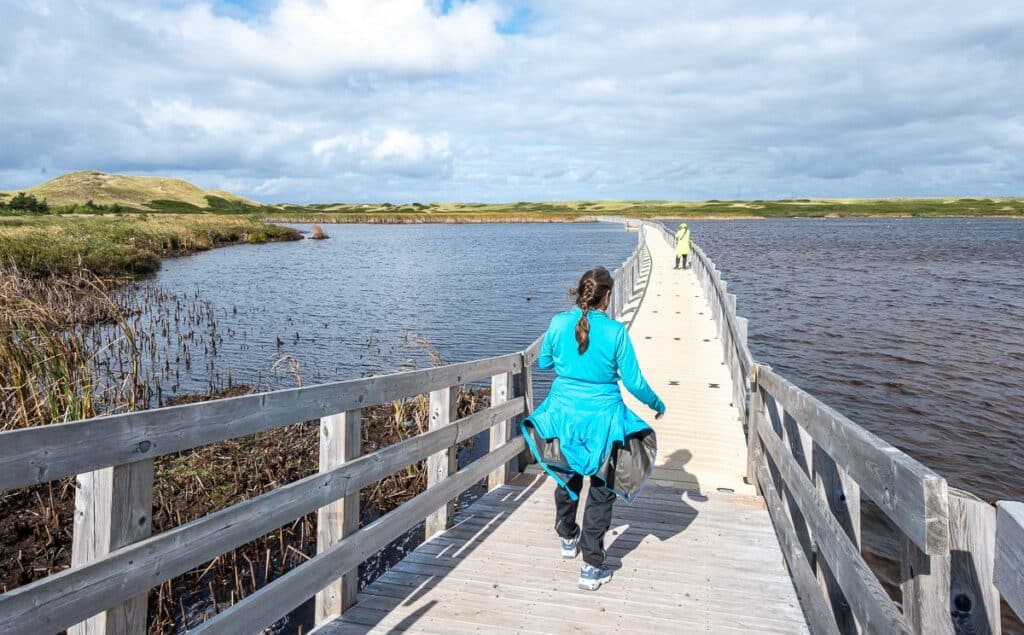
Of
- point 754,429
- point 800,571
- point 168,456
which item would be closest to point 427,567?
point 800,571

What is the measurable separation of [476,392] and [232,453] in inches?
200

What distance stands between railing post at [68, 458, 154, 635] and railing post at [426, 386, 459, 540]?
266cm

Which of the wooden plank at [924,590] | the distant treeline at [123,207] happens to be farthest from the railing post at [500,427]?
the distant treeline at [123,207]

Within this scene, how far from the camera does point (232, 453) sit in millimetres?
8164

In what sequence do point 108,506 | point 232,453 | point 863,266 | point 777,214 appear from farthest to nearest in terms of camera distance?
Answer: point 777,214
point 863,266
point 232,453
point 108,506

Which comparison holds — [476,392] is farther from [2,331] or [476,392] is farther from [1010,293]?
[1010,293]

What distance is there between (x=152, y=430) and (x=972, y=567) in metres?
2.64

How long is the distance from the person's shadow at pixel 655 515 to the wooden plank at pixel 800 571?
65cm

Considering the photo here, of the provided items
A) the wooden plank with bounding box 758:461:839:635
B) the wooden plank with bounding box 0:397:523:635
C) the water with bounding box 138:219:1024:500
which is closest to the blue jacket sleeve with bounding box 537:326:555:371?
the wooden plank with bounding box 0:397:523:635

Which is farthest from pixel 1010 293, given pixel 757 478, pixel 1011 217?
pixel 1011 217

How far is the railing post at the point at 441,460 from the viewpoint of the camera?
17.2 ft

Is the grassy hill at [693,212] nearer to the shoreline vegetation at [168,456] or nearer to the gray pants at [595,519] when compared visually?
the shoreline vegetation at [168,456]

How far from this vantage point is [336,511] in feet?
13.1

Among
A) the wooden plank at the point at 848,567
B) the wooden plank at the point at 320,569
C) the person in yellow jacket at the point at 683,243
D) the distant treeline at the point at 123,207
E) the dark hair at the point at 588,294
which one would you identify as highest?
the distant treeline at the point at 123,207
